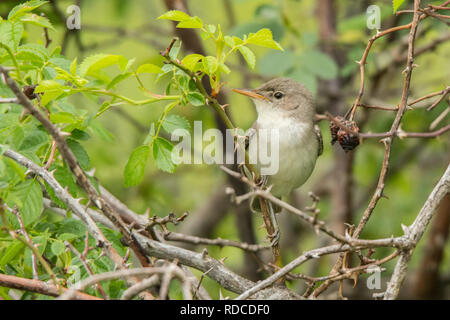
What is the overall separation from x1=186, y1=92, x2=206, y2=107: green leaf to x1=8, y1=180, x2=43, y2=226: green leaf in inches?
26.8

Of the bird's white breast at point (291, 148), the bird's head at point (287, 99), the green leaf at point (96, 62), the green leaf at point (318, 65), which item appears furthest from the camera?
the green leaf at point (318, 65)

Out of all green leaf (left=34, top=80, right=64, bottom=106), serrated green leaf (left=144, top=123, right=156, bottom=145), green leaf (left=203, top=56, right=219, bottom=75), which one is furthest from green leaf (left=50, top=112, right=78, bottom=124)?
green leaf (left=203, top=56, right=219, bottom=75)

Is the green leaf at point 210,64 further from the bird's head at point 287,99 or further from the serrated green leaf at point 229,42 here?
the bird's head at point 287,99

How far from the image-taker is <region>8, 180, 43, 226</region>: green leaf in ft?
7.70

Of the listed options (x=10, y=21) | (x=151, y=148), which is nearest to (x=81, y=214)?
(x=151, y=148)

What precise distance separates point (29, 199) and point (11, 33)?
2.12 ft

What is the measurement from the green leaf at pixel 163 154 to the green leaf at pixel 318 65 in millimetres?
1996

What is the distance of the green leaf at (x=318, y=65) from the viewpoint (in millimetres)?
4258

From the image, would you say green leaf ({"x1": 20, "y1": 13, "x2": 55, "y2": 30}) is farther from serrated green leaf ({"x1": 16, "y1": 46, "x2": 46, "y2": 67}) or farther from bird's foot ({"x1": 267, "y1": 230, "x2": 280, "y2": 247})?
bird's foot ({"x1": 267, "y1": 230, "x2": 280, "y2": 247})

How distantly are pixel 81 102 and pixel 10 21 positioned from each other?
124 inches

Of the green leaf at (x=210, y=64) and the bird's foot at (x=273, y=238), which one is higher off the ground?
the green leaf at (x=210, y=64)

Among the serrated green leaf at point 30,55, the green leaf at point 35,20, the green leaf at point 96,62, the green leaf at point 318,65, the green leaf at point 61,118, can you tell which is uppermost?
the green leaf at point 318,65

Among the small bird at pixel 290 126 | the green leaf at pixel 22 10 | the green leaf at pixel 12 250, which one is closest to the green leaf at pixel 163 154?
the green leaf at pixel 12 250
